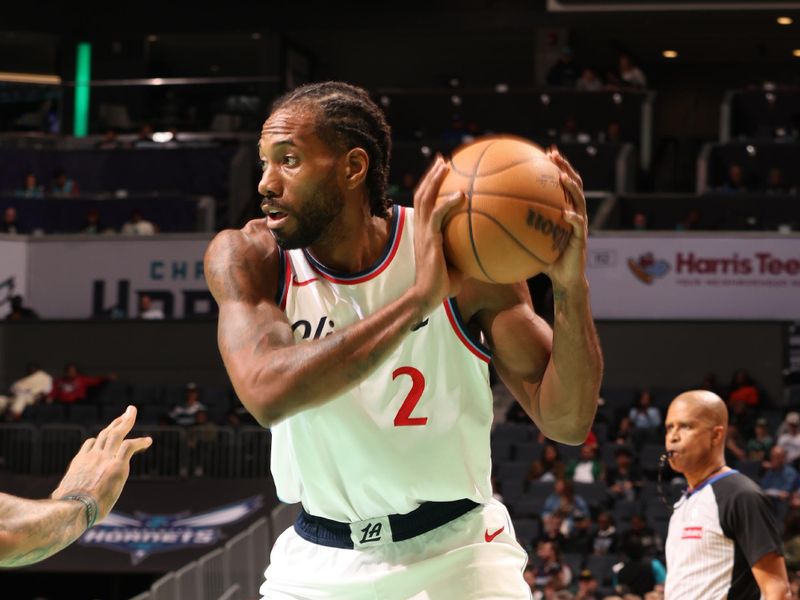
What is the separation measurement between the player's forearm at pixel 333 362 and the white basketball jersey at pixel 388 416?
1.15ft

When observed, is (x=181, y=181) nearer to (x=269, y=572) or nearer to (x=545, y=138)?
(x=545, y=138)

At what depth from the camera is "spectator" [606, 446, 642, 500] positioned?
15.4 metres

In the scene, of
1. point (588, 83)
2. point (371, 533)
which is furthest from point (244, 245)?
point (588, 83)

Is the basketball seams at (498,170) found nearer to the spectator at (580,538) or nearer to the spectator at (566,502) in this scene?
the spectator at (580,538)

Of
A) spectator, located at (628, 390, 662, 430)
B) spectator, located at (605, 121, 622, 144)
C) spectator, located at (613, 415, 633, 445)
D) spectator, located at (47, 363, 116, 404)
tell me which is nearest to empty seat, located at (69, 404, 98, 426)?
spectator, located at (47, 363, 116, 404)

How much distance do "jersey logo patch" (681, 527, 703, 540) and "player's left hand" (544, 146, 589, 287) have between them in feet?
9.41

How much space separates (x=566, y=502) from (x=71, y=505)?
38.6 ft

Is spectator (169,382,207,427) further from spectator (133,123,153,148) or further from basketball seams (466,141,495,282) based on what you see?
basketball seams (466,141,495,282)

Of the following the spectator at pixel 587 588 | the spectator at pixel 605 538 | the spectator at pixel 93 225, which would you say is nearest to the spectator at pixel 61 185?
the spectator at pixel 93 225

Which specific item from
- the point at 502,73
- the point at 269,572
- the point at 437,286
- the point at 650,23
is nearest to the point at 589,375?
the point at 437,286

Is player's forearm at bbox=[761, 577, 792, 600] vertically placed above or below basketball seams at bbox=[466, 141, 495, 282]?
below

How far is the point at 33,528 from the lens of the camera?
10.8ft

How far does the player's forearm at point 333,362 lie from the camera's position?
9.87 feet

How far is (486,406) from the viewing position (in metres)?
3.59
